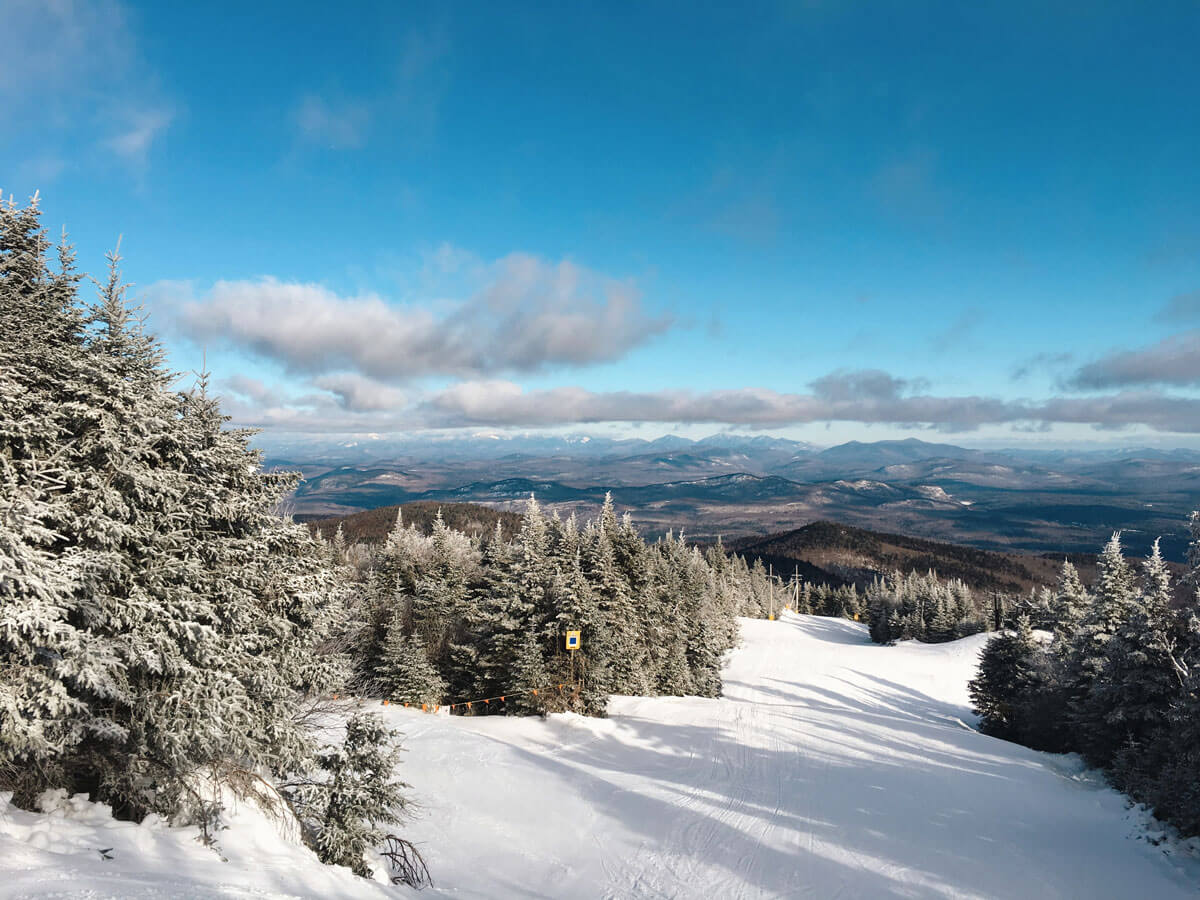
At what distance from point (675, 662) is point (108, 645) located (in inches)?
1224

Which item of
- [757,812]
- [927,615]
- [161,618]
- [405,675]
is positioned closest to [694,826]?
[757,812]

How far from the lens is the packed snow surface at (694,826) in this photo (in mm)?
8172

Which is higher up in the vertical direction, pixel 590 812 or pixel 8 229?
pixel 8 229

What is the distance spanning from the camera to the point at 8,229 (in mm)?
9844

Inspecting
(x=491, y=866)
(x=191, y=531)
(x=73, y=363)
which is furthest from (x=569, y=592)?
(x=73, y=363)

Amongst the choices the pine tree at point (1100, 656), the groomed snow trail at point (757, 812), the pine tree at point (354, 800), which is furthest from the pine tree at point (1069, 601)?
the pine tree at point (354, 800)

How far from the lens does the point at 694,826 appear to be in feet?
51.2

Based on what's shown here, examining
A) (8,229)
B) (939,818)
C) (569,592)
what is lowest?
(939,818)

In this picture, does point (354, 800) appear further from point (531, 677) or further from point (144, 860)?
point (531, 677)

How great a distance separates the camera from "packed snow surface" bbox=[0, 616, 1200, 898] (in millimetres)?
8172

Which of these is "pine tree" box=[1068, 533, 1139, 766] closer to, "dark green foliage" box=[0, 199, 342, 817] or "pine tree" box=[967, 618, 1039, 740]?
"pine tree" box=[967, 618, 1039, 740]

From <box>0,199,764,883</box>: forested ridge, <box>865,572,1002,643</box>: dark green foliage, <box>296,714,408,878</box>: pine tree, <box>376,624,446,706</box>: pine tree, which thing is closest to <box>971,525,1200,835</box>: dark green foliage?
<box>296,714,408,878</box>: pine tree

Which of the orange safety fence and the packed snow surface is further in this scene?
the orange safety fence

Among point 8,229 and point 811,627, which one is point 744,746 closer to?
point 8,229
